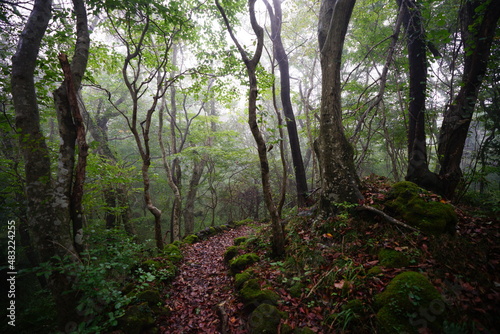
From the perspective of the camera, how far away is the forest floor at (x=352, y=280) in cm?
242

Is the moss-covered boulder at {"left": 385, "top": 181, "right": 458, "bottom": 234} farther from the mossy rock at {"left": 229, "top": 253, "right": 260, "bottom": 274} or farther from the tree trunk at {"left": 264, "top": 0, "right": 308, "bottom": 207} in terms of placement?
the tree trunk at {"left": 264, "top": 0, "right": 308, "bottom": 207}

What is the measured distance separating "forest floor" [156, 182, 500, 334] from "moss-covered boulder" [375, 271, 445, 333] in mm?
→ 24

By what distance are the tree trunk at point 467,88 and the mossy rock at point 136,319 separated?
703cm

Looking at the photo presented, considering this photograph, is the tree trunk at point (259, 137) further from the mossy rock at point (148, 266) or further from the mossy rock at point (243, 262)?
the mossy rock at point (148, 266)

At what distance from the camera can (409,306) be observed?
244 cm

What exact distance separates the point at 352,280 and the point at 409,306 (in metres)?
0.74

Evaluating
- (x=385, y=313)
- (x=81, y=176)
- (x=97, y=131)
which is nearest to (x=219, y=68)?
(x=81, y=176)

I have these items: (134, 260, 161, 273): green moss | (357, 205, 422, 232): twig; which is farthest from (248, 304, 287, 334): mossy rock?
(134, 260, 161, 273): green moss

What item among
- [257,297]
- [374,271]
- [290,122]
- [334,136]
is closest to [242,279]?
[257,297]

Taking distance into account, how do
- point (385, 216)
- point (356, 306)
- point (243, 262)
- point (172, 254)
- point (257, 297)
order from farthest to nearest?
point (172, 254) → point (243, 262) → point (385, 216) → point (257, 297) → point (356, 306)

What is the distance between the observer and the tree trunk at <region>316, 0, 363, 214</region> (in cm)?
498

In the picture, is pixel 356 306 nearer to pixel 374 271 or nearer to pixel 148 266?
pixel 374 271

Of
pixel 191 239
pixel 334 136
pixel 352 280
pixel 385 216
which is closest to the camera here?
pixel 352 280

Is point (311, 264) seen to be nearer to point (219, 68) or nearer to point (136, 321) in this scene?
point (136, 321)
